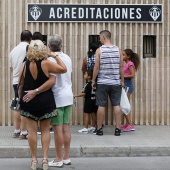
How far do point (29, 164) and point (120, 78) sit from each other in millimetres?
2624

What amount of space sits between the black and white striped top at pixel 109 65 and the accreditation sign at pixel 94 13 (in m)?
1.25

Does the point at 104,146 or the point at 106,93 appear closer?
the point at 104,146

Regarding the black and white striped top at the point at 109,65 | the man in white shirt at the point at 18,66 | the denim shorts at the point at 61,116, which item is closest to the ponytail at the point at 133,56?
the black and white striped top at the point at 109,65

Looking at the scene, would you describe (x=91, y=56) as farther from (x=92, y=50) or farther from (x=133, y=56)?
(x=133, y=56)

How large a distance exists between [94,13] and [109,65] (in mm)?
1537

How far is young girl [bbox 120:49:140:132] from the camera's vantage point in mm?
9836

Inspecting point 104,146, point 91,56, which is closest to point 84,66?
point 91,56

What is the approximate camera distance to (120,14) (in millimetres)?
10266

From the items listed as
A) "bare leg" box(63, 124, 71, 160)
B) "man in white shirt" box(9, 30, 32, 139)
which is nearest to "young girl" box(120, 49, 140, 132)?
"man in white shirt" box(9, 30, 32, 139)

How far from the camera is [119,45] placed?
10.3 metres

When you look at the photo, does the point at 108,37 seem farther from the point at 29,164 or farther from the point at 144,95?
the point at 29,164

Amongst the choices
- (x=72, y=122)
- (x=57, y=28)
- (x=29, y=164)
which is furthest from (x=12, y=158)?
(x=57, y=28)

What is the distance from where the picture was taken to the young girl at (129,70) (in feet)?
32.3

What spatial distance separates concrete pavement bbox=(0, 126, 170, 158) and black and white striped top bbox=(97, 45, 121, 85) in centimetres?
106
